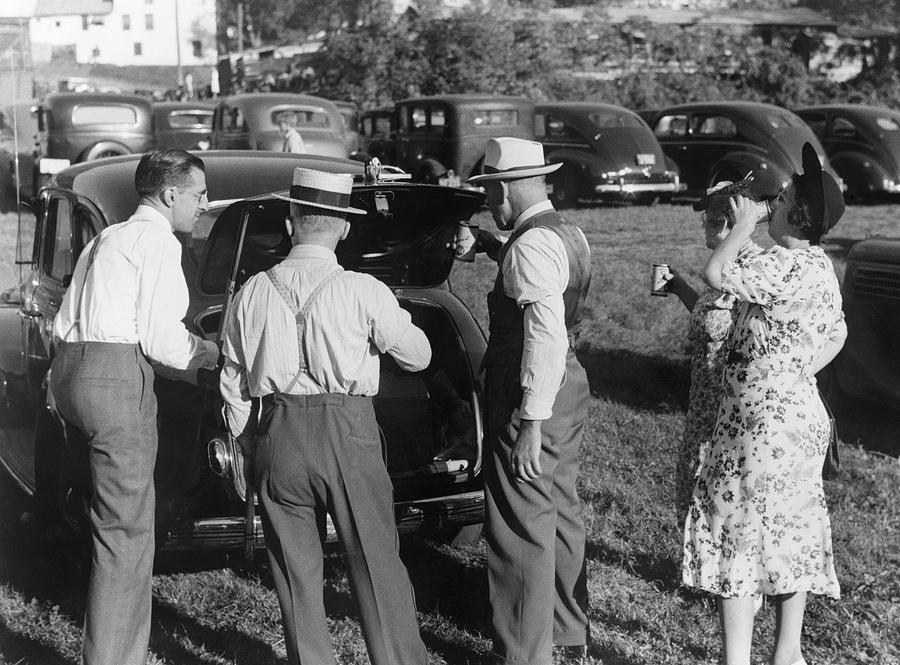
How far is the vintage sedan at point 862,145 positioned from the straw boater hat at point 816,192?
1399cm

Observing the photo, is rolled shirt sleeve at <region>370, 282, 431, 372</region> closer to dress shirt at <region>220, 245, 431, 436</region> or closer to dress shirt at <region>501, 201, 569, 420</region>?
dress shirt at <region>220, 245, 431, 436</region>

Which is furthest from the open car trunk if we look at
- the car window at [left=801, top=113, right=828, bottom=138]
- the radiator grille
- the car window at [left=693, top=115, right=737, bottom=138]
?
the car window at [left=801, top=113, right=828, bottom=138]

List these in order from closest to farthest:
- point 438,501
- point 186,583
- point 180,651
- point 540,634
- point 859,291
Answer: point 540,634 < point 180,651 < point 438,501 < point 186,583 < point 859,291

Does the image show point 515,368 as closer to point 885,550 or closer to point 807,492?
point 807,492

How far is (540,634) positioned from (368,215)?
180 cm

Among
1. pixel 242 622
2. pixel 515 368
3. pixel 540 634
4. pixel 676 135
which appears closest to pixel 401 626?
pixel 540 634

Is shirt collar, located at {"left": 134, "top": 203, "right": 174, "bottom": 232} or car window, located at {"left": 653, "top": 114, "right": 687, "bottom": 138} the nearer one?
shirt collar, located at {"left": 134, "top": 203, "right": 174, "bottom": 232}

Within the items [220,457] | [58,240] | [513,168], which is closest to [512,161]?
[513,168]

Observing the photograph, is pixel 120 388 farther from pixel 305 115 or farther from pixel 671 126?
pixel 671 126

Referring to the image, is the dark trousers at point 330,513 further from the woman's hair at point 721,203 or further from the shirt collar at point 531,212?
the woman's hair at point 721,203

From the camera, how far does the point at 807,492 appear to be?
3662 mm

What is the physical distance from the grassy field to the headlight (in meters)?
0.65

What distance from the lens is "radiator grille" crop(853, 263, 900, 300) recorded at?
6.14m

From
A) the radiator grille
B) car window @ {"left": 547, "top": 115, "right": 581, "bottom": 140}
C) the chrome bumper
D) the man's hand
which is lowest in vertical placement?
the chrome bumper
